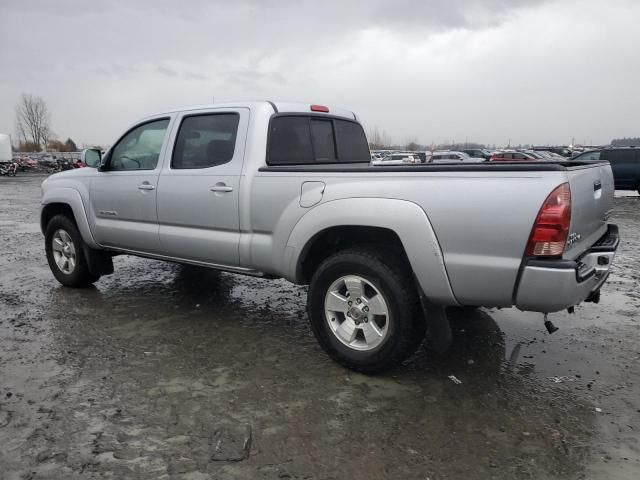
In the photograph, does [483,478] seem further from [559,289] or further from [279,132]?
[279,132]

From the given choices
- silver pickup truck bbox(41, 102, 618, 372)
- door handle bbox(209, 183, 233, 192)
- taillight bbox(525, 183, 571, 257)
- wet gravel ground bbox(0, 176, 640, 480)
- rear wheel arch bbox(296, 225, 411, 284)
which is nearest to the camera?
wet gravel ground bbox(0, 176, 640, 480)

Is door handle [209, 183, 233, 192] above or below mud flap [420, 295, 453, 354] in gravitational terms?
above

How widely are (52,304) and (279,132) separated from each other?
3057 millimetres

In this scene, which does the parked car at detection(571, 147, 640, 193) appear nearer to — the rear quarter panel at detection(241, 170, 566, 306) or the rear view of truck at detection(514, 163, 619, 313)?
the rear view of truck at detection(514, 163, 619, 313)

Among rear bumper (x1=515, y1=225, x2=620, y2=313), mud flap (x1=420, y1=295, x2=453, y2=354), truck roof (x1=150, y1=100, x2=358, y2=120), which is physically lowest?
mud flap (x1=420, y1=295, x2=453, y2=354)

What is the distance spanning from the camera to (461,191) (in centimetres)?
304

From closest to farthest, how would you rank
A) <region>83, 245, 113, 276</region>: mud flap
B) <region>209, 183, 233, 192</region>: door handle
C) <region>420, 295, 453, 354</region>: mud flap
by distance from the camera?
1. <region>420, 295, 453, 354</region>: mud flap
2. <region>209, 183, 233, 192</region>: door handle
3. <region>83, 245, 113, 276</region>: mud flap

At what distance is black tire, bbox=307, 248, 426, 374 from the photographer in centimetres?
336

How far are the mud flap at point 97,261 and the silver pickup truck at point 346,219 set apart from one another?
183 mm

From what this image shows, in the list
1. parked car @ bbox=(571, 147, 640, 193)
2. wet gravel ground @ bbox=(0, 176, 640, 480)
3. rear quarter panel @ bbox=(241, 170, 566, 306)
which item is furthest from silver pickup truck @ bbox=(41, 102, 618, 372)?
parked car @ bbox=(571, 147, 640, 193)

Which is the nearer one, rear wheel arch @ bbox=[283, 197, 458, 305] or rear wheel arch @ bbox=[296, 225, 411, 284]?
rear wheel arch @ bbox=[283, 197, 458, 305]

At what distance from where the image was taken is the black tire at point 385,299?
3359mm

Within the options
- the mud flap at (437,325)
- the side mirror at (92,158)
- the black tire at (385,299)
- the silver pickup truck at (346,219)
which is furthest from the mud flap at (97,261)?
the mud flap at (437,325)

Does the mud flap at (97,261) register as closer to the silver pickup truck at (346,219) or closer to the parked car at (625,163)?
the silver pickup truck at (346,219)
